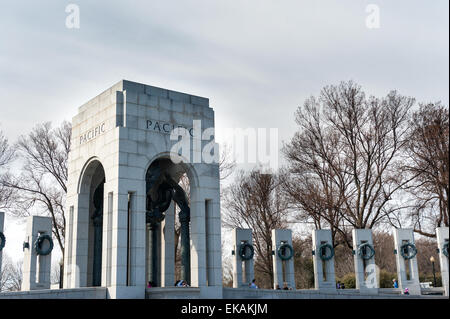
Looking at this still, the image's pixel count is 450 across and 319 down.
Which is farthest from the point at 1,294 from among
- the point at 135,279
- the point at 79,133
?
the point at 79,133

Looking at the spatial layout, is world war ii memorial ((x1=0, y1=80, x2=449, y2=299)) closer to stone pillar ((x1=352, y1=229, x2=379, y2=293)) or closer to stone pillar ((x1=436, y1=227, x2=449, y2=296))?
stone pillar ((x1=352, y1=229, x2=379, y2=293))

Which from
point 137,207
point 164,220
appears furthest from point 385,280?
point 137,207

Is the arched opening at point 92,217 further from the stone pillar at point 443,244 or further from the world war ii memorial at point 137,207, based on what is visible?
the stone pillar at point 443,244

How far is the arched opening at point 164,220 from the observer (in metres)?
25.4

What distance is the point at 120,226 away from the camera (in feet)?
72.2

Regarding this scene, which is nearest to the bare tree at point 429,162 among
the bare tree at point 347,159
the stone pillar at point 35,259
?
the bare tree at point 347,159

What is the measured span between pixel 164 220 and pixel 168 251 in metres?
1.56

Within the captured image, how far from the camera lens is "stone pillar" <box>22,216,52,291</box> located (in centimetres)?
2550

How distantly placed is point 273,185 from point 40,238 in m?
21.5

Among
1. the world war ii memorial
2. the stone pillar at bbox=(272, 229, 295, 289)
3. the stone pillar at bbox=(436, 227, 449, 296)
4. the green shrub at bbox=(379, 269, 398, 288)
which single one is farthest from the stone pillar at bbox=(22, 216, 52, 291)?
the green shrub at bbox=(379, 269, 398, 288)

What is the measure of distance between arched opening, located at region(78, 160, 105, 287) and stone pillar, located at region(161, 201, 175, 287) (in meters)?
3.15
